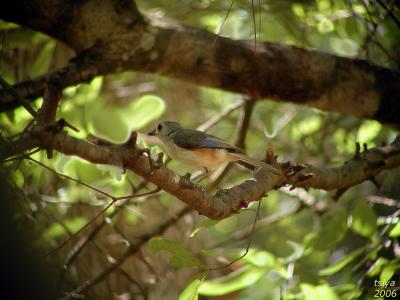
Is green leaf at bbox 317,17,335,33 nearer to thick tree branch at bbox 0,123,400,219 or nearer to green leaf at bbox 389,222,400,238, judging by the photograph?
thick tree branch at bbox 0,123,400,219

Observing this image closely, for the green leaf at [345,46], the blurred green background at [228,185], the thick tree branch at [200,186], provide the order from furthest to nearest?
1. the green leaf at [345,46]
2. the blurred green background at [228,185]
3. the thick tree branch at [200,186]

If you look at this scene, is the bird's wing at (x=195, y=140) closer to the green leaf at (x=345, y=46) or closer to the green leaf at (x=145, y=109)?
the green leaf at (x=145, y=109)

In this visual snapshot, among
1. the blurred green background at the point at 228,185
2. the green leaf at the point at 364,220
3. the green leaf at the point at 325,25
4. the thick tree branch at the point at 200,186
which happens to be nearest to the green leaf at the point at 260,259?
the blurred green background at the point at 228,185

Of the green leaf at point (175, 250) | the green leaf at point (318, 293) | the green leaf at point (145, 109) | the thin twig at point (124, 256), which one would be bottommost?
the thin twig at point (124, 256)

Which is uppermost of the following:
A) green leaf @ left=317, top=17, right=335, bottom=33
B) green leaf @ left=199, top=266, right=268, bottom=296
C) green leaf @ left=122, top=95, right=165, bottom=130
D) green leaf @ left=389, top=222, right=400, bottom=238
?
green leaf @ left=122, top=95, right=165, bottom=130

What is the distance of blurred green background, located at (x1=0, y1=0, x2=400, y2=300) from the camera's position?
270cm

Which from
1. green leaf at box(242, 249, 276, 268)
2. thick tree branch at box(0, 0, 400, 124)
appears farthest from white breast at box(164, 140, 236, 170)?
green leaf at box(242, 249, 276, 268)

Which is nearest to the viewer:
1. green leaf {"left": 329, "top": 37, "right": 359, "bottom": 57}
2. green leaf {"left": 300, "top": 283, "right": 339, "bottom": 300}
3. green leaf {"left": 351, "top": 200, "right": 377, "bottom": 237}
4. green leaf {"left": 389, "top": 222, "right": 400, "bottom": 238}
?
green leaf {"left": 300, "top": 283, "right": 339, "bottom": 300}

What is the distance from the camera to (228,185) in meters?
4.56

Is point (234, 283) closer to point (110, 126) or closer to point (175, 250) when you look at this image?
point (175, 250)

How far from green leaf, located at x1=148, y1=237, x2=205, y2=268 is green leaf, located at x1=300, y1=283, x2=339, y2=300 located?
0.60 m

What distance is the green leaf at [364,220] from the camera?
2803 millimetres

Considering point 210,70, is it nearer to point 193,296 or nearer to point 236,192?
point 236,192

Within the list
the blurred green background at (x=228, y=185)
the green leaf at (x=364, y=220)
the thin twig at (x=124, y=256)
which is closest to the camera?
the blurred green background at (x=228, y=185)
